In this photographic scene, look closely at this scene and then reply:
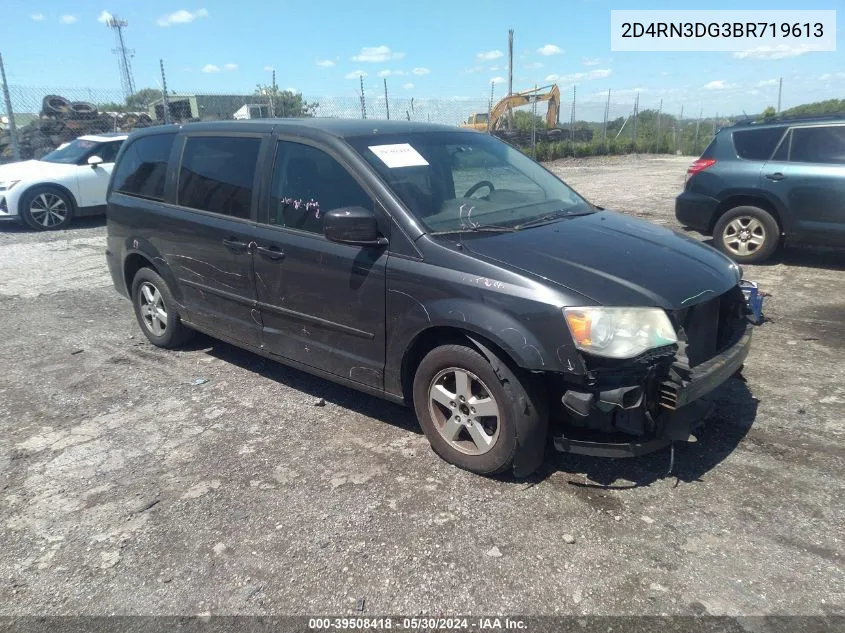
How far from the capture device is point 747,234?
7.84 meters

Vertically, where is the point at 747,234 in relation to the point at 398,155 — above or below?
below

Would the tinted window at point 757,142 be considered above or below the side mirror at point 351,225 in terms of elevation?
above

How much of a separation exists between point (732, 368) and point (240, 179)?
3.28 metres

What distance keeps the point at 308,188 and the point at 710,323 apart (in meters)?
2.45

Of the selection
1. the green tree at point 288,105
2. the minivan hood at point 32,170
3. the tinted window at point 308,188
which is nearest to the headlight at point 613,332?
the tinted window at point 308,188

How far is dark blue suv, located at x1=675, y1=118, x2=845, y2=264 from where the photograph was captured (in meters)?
7.19

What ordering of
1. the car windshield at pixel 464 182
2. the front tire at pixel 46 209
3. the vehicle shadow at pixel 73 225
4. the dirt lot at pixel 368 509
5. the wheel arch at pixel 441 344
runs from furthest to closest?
the vehicle shadow at pixel 73 225, the front tire at pixel 46 209, the car windshield at pixel 464 182, the wheel arch at pixel 441 344, the dirt lot at pixel 368 509

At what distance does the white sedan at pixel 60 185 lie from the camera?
444 inches

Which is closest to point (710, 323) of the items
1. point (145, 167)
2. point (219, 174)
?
point (219, 174)

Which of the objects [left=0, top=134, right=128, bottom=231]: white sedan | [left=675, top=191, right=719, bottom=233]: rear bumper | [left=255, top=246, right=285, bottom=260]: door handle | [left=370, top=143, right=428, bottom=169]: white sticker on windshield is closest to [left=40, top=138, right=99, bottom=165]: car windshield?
[left=0, top=134, right=128, bottom=231]: white sedan

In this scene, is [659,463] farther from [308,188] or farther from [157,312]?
[157,312]

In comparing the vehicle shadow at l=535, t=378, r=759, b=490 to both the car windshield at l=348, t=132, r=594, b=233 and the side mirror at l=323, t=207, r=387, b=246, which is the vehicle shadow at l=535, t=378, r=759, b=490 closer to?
the car windshield at l=348, t=132, r=594, b=233

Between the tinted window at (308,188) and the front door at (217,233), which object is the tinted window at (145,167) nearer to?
the front door at (217,233)

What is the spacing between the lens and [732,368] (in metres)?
3.42
